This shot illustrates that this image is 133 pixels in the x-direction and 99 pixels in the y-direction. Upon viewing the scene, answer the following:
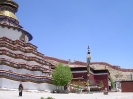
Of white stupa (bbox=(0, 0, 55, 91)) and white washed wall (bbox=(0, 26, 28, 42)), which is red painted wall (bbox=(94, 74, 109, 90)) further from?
white washed wall (bbox=(0, 26, 28, 42))

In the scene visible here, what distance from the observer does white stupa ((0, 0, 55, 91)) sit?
84.7 feet

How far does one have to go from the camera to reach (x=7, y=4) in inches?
1411

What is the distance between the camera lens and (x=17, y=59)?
2889 cm

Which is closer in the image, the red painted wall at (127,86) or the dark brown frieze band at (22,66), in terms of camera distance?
the dark brown frieze band at (22,66)

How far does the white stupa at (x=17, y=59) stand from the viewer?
84.7 ft

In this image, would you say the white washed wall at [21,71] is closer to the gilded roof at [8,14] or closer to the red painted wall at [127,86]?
the gilded roof at [8,14]

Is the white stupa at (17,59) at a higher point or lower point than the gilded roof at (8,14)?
lower

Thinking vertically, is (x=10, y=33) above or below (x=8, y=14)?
below

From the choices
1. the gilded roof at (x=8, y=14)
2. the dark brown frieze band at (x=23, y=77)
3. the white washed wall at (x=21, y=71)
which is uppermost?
the gilded roof at (x=8, y=14)

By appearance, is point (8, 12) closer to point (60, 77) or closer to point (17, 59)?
point (17, 59)

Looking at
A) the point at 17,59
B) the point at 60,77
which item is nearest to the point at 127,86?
the point at 60,77

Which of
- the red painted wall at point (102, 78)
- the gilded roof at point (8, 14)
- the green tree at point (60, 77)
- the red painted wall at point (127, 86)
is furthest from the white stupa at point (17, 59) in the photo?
the red painted wall at point (102, 78)

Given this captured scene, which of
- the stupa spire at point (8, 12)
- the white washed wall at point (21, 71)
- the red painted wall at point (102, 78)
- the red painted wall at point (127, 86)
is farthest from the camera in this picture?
the red painted wall at point (102, 78)

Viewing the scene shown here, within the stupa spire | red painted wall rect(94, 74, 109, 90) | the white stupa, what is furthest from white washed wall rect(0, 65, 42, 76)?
red painted wall rect(94, 74, 109, 90)
